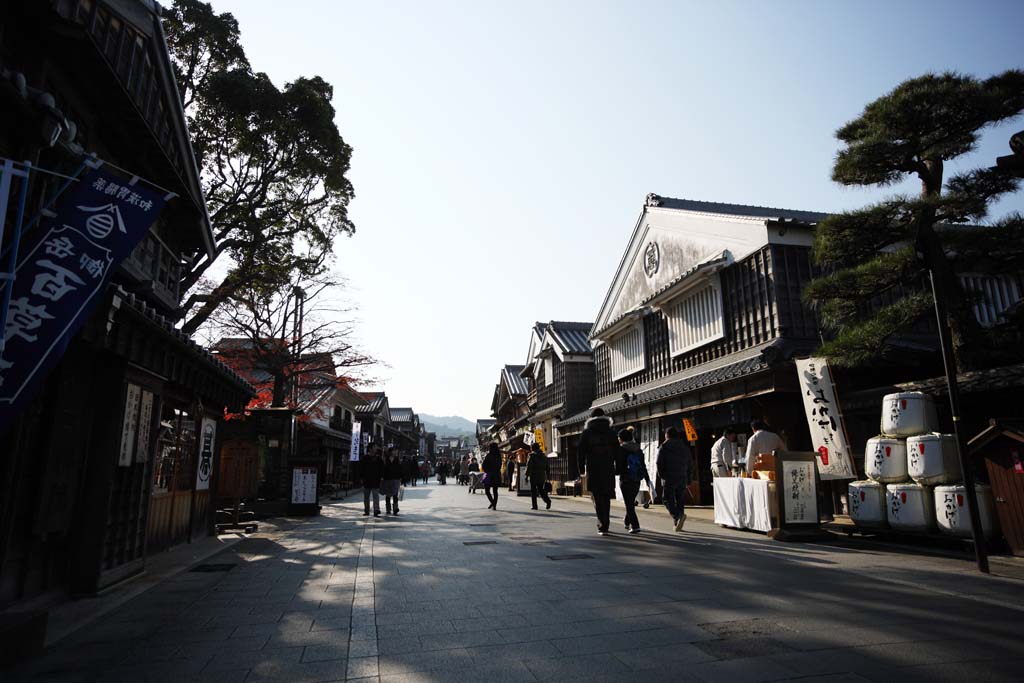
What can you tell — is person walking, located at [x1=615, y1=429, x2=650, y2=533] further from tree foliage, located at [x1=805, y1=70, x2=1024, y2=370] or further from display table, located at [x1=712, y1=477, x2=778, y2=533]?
tree foliage, located at [x1=805, y1=70, x2=1024, y2=370]

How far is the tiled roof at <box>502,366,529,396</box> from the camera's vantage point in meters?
46.7

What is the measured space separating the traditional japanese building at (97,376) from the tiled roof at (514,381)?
117 ft

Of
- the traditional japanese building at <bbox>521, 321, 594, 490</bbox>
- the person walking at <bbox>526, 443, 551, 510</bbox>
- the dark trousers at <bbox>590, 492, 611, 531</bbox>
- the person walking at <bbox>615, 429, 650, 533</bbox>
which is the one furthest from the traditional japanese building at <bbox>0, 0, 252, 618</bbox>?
the traditional japanese building at <bbox>521, 321, 594, 490</bbox>

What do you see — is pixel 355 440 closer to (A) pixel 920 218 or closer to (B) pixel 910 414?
(B) pixel 910 414

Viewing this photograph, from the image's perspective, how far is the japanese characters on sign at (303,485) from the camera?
17.7m

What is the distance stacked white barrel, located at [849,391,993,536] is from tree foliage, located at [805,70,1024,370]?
1.27 meters

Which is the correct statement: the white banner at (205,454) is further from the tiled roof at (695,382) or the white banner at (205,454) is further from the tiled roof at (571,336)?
the tiled roof at (571,336)

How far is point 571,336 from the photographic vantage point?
3238 centimetres

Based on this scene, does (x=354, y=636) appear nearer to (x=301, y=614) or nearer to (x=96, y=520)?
(x=301, y=614)

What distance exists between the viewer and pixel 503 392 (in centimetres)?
5384

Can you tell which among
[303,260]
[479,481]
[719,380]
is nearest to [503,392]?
[479,481]

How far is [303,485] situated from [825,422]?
47.8 feet

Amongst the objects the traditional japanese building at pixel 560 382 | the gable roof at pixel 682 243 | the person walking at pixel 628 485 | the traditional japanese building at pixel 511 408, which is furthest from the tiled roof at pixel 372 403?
the person walking at pixel 628 485

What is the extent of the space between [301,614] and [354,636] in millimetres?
1102
